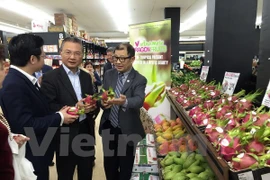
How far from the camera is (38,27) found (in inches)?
227

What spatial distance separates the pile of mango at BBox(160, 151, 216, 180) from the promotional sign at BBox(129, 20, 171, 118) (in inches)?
76.9

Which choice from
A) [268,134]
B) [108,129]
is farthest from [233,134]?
[108,129]

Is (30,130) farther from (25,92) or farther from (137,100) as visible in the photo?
(137,100)

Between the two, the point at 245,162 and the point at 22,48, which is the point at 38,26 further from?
the point at 245,162

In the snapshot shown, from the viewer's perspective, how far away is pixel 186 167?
2.12 meters

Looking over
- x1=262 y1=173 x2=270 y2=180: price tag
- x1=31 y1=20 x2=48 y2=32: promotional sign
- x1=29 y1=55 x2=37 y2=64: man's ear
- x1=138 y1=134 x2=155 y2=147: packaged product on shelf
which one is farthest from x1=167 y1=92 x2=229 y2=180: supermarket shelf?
x1=31 y1=20 x2=48 y2=32: promotional sign

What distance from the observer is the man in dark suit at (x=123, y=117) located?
216 cm

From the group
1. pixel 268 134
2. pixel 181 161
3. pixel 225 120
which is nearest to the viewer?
pixel 268 134

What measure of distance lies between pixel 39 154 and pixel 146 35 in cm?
317

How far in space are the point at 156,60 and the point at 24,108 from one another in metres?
3.10

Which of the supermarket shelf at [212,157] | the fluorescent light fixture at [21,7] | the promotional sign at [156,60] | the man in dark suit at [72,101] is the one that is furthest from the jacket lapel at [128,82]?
the fluorescent light fixture at [21,7]

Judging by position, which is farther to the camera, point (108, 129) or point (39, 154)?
point (108, 129)

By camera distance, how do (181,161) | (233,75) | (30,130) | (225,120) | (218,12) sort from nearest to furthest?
(225,120), (30,130), (181,161), (233,75), (218,12)

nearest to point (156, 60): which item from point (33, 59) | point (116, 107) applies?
point (116, 107)
